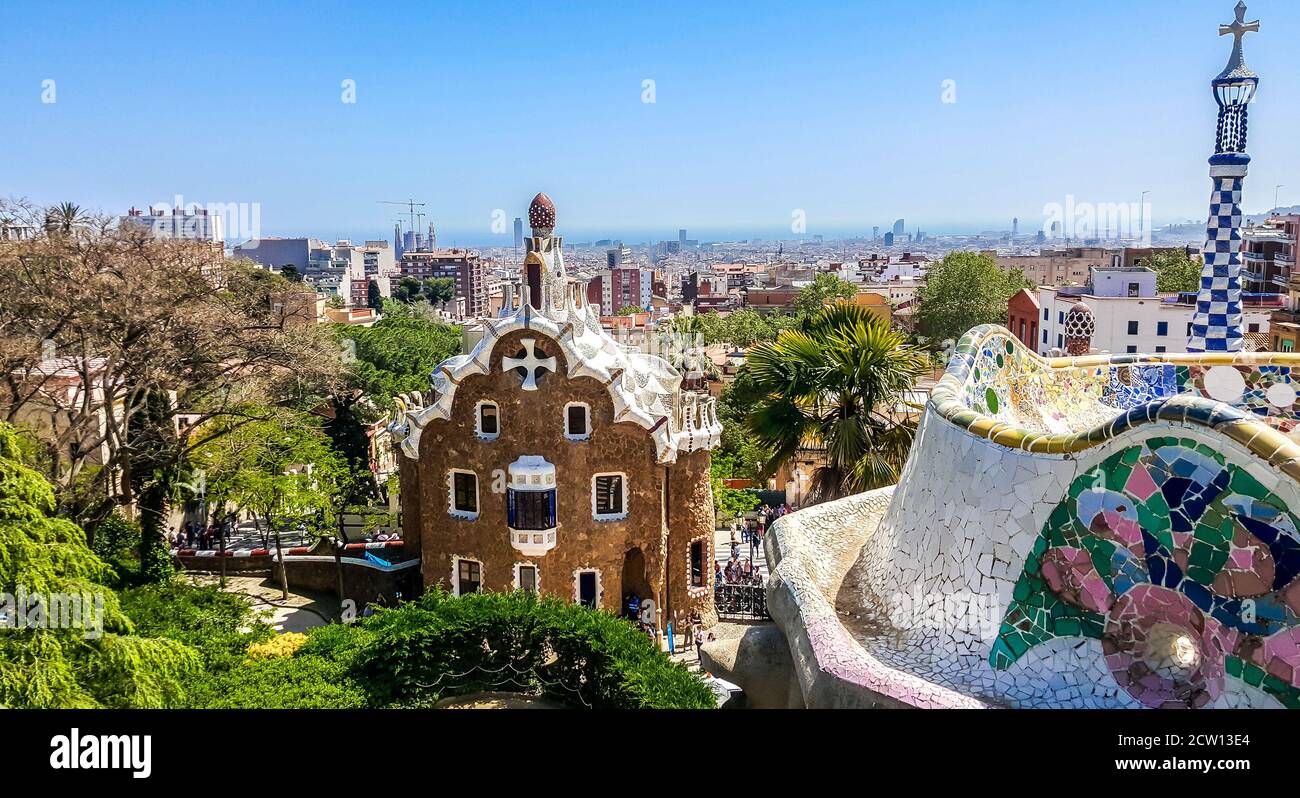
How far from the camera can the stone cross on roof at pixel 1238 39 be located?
598 inches

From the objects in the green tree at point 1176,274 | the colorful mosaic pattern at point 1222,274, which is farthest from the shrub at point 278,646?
the green tree at point 1176,274

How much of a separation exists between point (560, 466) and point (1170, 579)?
1260 cm

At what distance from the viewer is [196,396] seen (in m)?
21.8

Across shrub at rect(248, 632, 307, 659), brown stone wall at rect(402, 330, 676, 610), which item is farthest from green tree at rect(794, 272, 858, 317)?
shrub at rect(248, 632, 307, 659)

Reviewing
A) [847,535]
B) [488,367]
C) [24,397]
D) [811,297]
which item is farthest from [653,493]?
[811,297]

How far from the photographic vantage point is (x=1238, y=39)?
15430 mm

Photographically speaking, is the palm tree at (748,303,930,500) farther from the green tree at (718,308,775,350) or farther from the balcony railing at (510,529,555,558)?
the green tree at (718,308,775,350)

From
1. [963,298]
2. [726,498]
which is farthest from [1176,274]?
[726,498]

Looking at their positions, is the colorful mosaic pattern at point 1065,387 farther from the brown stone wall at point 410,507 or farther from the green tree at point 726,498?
the brown stone wall at point 410,507

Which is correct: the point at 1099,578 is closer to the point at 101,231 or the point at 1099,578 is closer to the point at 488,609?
the point at 488,609

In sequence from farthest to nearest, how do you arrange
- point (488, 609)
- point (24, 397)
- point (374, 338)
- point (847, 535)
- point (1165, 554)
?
1. point (374, 338)
2. point (24, 397)
3. point (488, 609)
4. point (847, 535)
5. point (1165, 554)

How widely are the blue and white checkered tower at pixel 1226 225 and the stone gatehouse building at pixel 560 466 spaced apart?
29.2 ft

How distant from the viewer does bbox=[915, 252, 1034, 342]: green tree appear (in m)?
59.3

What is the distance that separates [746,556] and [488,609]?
38.1ft
